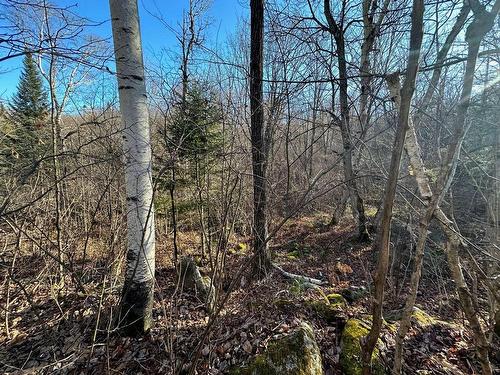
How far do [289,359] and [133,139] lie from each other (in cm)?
230

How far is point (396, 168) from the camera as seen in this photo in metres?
1.39

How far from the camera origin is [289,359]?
1927 millimetres

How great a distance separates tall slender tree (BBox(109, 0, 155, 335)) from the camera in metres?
2.30

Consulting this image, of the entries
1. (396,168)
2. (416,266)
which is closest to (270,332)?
(416,266)

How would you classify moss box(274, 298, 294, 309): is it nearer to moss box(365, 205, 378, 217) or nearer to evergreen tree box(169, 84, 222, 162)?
evergreen tree box(169, 84, 222, 162)

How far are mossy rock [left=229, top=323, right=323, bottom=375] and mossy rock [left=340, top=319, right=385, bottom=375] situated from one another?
290 mm

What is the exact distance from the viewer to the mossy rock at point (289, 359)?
1.90m

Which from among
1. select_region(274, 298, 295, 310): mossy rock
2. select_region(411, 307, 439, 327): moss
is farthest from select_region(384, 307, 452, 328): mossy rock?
select_region(274, 298, 295, 310): mossy rock

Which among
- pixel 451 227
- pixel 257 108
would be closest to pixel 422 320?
pixel 451 227

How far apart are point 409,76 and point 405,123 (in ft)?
0.88

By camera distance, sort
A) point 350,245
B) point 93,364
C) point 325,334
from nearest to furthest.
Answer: point 93,364, point 325,334, point 350,245

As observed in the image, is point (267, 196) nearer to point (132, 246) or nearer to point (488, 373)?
point (132, 246)

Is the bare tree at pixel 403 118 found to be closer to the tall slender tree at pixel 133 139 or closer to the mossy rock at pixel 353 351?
the mossy rock at pixel 353 351

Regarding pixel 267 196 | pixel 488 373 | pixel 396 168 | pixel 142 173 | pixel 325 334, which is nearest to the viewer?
pixel 396 168
